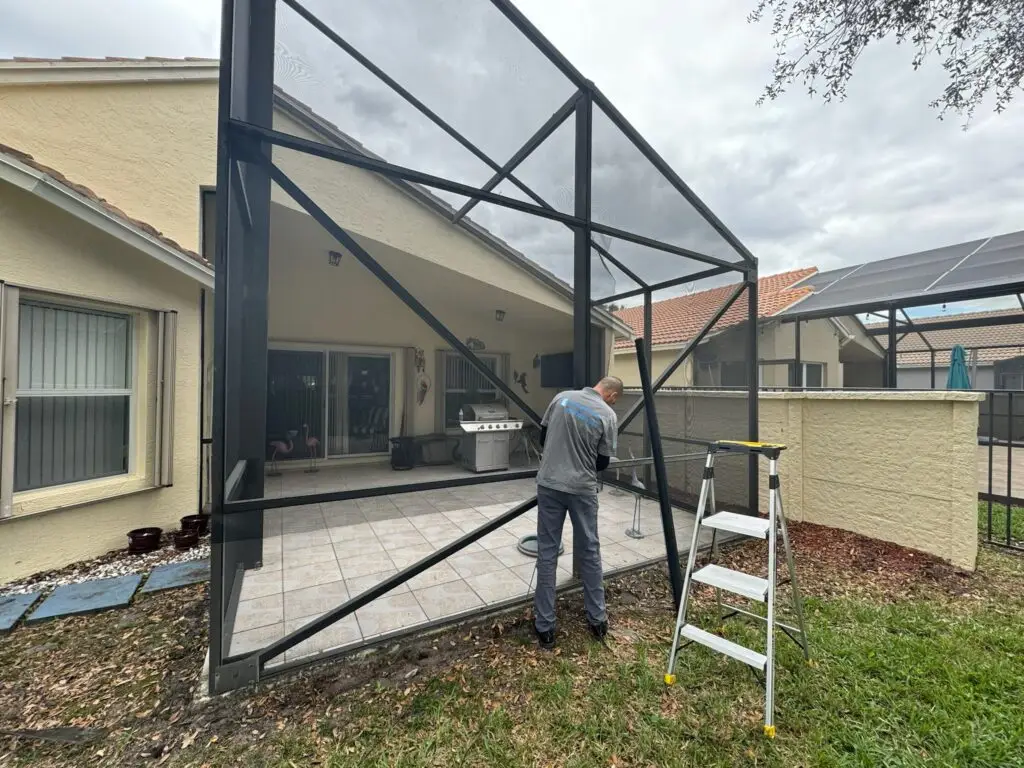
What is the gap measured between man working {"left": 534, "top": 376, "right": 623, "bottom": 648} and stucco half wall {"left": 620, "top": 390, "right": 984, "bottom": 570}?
284cm

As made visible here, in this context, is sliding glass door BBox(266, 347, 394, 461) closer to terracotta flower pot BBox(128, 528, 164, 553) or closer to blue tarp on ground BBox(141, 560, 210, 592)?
terracotta flower pot BBox(128, 528, 164, 553)

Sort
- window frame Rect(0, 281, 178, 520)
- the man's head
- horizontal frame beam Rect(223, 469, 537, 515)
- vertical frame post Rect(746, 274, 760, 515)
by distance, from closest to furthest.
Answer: horizontal frame beam Rect(223, 469, 537, 515) < the man's head < window frame Rect(0, 281, 178, 520) < vertical frame post Rect(746, 274, 760, 515)

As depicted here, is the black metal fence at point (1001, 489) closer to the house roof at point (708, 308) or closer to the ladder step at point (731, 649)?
the house roof at point (708, 308)

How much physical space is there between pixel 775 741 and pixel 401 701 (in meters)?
1.81

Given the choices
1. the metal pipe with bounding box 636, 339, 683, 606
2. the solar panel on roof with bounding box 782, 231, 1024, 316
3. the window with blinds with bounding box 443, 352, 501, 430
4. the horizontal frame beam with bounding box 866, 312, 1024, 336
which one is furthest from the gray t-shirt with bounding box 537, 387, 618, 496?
the horizontal frame beam with bounding box 866, 312, 1024, 336

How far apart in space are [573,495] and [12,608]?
389 cm

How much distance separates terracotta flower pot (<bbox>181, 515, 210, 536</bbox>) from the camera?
3.96m

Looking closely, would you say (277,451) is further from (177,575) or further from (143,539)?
(177,575)

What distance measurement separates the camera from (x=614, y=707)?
208 centimetres

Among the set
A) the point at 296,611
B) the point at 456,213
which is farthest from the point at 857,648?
the point at 456,213

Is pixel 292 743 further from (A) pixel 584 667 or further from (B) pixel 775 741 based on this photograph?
(B) pixel 775 741

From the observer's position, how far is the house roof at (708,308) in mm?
5316

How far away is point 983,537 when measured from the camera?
13.9 ft

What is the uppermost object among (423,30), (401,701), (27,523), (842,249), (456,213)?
(842,249)
